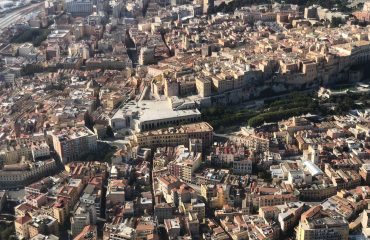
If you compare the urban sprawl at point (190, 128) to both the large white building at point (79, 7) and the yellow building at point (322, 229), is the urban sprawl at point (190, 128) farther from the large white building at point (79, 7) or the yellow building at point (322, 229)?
the large white building at point (79, 7)

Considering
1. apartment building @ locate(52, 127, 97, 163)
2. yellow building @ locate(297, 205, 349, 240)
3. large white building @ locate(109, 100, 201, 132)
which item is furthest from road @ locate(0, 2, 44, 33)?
yellow building @ locate(297, 205, 349, 240)

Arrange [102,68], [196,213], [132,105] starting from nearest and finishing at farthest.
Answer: [196,213] < [132,105] < [102,68]

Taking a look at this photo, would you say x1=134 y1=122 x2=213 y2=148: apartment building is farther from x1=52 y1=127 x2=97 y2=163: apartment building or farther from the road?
the road

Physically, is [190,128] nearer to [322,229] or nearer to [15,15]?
[322,229]

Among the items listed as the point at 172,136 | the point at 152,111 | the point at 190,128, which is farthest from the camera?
the point at 152,111

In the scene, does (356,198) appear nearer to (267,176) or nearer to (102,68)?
(267,176)

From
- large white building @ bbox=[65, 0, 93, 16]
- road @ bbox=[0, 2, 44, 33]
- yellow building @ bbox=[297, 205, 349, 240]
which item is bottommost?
yellow building @ bbox=[297, 205, 349, 240]

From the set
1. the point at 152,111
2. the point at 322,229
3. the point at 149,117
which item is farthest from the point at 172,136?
the point at 322,229

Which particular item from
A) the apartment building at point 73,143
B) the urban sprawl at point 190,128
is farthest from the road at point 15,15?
the apartment building at point 73,143

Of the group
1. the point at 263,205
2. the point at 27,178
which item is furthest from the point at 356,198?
the point at 27,178
